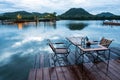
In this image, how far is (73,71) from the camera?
13.3ft

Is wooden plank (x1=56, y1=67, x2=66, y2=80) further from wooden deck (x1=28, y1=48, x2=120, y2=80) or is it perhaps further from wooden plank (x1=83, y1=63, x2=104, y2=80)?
wooden plank (x1=83, y1=63, x2=104, y2=80)

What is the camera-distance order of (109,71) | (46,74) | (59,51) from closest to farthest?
(46,74) → (109,71) → (59,51)

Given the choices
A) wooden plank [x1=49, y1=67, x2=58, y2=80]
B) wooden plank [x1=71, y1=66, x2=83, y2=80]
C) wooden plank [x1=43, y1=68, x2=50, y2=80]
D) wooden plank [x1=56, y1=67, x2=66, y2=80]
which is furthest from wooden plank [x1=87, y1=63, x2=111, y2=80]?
wooden plank [x1=43, y1=68, x2=50, y2=80]

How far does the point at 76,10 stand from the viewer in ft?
487

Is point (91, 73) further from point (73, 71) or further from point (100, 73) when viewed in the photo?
point (73, 71)

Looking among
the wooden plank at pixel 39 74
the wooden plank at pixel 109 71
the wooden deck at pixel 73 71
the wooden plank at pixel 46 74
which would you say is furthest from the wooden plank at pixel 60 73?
the wooden plank at pixel 109 71

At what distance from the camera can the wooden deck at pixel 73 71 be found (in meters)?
3.66

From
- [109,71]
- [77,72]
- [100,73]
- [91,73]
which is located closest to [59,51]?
[77,72]

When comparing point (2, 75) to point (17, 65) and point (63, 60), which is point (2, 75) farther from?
point (63, 60)

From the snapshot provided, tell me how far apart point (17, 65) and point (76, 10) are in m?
148

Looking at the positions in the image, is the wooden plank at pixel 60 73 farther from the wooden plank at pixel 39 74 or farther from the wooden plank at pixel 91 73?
the wooden plank at pixel 91 73

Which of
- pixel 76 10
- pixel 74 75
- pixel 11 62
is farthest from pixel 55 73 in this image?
pixel 76 10

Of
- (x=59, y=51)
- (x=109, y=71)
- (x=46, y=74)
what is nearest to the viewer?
(x=46, y=74)

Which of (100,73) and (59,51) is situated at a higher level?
(59,51)
